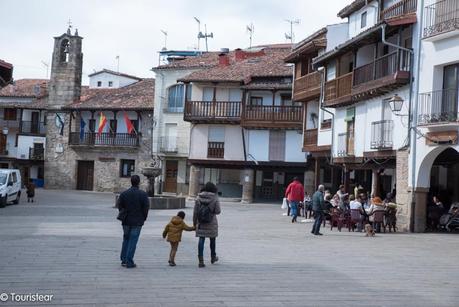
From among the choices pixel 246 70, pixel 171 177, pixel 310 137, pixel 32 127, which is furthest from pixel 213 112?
pixel 32 127

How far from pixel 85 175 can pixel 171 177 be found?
961cm

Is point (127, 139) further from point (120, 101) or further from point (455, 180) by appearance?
point (455, 180)

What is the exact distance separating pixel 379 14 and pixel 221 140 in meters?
19.7

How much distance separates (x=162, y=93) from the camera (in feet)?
168

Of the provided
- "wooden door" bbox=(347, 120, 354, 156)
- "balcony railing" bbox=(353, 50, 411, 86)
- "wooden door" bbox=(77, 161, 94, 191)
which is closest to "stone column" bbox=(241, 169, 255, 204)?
"wooden door" bbox=(347, 120, 354, 156)

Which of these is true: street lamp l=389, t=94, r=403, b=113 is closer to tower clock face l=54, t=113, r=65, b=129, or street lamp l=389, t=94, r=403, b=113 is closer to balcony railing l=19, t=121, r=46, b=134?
tower clock face l=54, t=113, r=65, b=129

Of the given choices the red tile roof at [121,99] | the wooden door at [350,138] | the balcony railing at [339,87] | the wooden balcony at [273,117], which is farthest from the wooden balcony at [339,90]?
the red tile roof at [121,99]

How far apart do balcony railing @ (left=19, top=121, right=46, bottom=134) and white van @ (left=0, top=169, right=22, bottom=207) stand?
2715 cm

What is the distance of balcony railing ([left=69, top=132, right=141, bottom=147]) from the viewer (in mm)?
53062

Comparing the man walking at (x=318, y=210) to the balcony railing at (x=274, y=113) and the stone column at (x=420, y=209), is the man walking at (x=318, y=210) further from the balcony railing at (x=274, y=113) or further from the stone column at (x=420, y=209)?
the balcony railing at (x=274, y=113)

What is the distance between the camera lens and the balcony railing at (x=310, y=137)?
111ft

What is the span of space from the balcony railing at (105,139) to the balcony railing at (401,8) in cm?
3089

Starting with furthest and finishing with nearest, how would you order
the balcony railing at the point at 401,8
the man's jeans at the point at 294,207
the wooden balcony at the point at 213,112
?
the wooden balcony at the point at 213,112 < the man's jeans at the point at 294,207 < the balcony railing at the point at 401,8

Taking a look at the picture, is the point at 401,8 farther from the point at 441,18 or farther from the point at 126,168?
the point at 126,168
